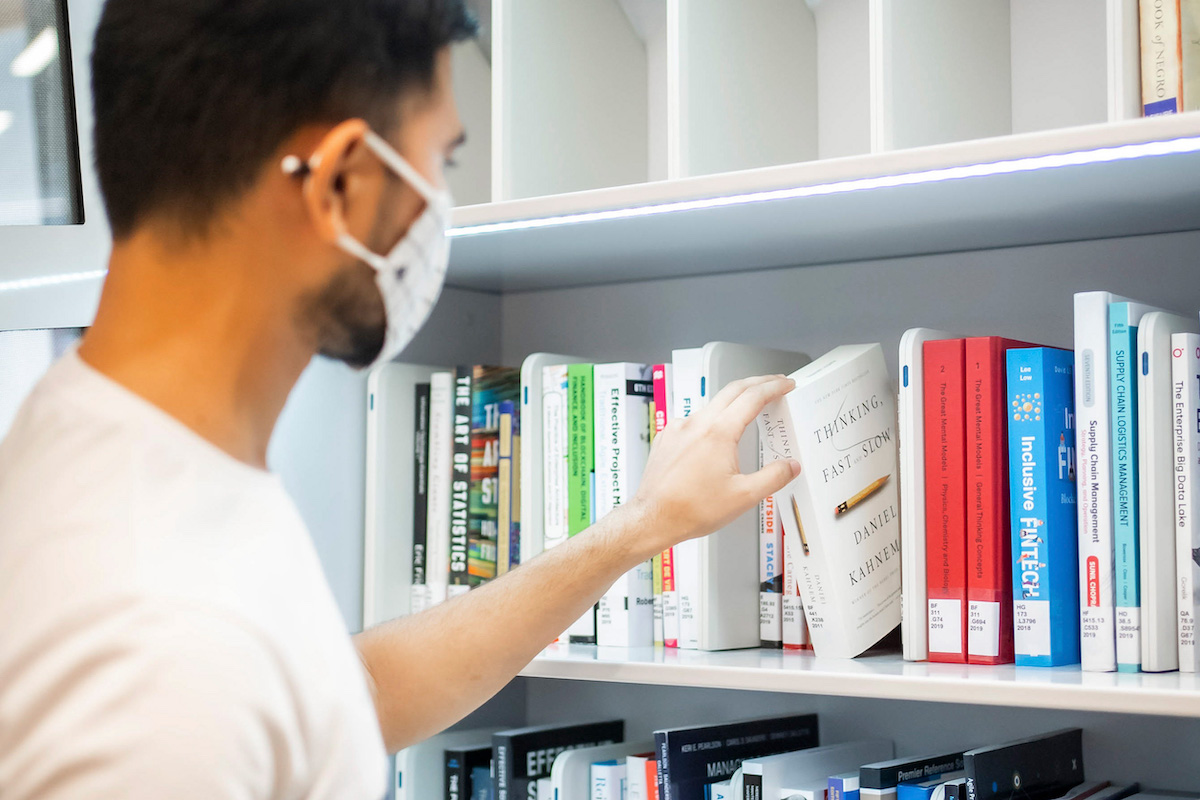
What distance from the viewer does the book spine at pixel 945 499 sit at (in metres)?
1.13

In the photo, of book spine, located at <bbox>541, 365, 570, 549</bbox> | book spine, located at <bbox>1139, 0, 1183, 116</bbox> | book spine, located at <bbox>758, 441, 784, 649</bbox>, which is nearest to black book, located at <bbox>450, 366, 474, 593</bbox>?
book spine, located at <bbox>541, 365, 570, 549</bbox>

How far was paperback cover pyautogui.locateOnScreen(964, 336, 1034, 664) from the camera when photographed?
Answer: 112cm

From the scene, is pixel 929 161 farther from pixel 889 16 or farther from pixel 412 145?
pixel 412 145

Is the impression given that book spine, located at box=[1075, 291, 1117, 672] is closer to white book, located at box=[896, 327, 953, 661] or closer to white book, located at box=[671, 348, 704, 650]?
white book, located at box=[896, 327, 953, 661]

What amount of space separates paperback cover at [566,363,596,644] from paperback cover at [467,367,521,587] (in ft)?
0.35

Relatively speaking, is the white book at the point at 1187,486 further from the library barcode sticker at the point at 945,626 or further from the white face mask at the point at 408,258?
the white face mask at the point at 408,258

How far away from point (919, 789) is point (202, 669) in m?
0.83

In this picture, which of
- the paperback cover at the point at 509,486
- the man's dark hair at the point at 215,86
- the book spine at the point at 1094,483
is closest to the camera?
the man's dark hair at the point at 215,86

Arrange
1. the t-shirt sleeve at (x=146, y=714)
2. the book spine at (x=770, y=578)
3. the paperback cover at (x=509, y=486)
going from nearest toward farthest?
1. the t-shirt sleeve at (x=146, y=714)
2. the book spine at (x=770, y=578)
3. the paperback cover at (x=509, y=486)

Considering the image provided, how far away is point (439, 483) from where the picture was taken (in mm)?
1482

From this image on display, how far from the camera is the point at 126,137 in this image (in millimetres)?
615

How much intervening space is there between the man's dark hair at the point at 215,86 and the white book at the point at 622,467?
0.75 meters

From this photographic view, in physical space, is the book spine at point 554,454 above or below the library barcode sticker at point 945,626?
above

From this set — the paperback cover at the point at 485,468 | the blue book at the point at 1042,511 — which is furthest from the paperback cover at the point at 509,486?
the blue book at the point at 1042,511
